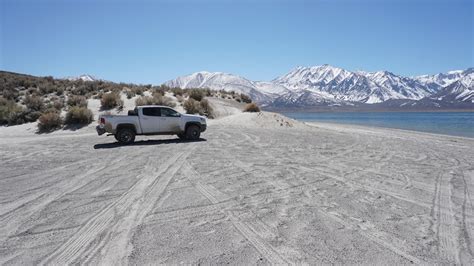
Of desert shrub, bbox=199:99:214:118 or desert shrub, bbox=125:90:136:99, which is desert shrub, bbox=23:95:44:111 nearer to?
desert shrub, bbox=125:90:136:99

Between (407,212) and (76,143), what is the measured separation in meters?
15.1

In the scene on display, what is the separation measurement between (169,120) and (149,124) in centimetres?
102

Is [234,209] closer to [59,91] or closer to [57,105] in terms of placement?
[57,105]

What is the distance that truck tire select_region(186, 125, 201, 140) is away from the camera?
18.1 metres

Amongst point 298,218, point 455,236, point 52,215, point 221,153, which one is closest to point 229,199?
point 298,218

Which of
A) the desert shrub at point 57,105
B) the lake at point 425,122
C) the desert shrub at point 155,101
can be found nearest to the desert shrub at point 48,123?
the desert shrub at point 57,105

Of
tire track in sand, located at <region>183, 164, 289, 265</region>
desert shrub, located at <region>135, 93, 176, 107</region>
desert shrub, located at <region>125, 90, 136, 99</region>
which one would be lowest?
tire track in sand, located at <region>183, 164, 289, 265</region>

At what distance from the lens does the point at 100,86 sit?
3944 cm

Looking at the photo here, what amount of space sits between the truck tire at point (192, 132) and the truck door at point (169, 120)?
557 mm

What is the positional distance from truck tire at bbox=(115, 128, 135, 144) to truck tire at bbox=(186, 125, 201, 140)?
2.75 meters

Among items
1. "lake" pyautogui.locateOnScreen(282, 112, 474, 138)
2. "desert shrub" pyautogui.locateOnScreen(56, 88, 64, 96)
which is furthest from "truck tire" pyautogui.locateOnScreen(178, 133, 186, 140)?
"lake" pyautogui.locateOnScreen(282, 112, 474, 138)

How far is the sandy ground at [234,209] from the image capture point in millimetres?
5113

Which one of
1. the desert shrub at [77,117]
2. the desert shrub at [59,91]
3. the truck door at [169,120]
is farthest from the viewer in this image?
the desert shrub at [59,91]

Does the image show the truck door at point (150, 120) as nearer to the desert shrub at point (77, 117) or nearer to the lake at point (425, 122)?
the desert shrub at point (77, 117)
